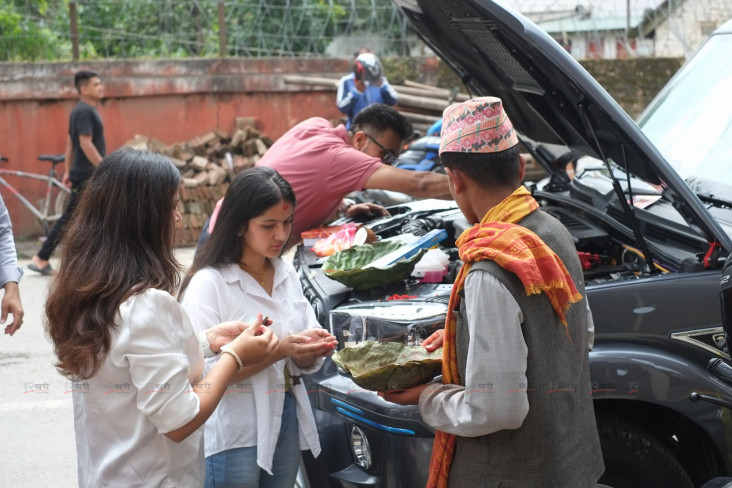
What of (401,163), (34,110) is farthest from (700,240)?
(34,110)

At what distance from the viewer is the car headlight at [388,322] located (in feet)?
9.84

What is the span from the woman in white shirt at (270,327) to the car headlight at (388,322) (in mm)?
141

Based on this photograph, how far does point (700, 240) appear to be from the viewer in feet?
10.8

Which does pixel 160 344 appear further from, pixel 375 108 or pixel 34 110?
pixel 34 110

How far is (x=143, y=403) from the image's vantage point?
228 cm

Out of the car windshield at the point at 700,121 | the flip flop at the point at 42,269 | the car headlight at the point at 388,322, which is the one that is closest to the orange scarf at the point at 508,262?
the car headlight at the point at 388,322

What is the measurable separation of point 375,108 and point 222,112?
7134 millimetres

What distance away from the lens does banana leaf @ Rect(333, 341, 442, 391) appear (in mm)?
2457

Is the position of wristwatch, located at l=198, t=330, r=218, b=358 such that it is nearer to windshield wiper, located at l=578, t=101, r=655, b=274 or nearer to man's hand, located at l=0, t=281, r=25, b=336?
man's hand, located at l=0, t=281, r=25, b=336

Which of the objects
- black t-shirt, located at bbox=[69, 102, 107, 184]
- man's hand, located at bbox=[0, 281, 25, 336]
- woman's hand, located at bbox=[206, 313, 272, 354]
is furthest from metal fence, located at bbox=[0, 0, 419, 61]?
woman's hand, located at bbox=[206, 313, 272, 354]

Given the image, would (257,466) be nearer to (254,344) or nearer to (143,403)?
(254,344)

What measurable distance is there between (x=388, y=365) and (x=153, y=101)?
986 cm

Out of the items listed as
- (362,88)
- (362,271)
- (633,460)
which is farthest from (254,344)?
(362,88)

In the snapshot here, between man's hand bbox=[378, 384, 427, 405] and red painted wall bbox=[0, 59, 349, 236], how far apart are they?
9625 mm
